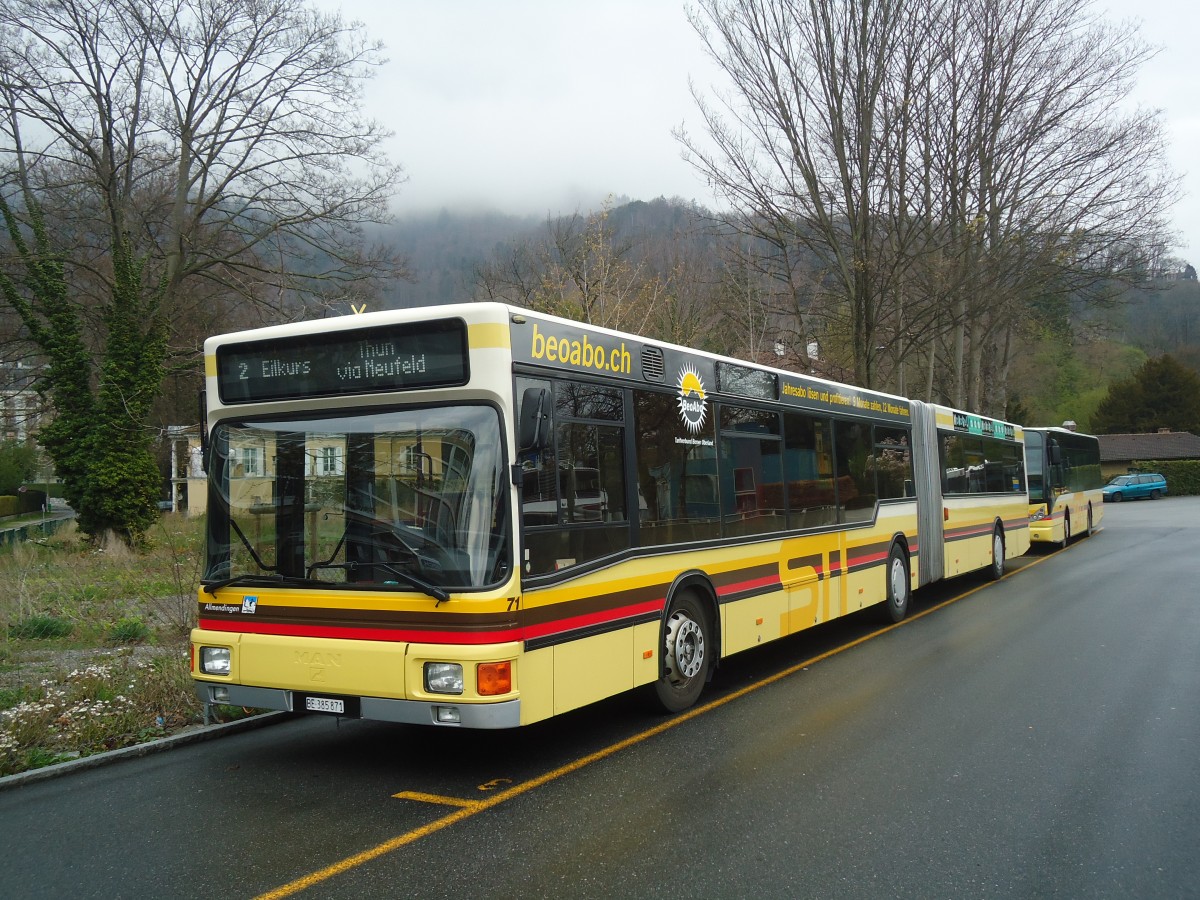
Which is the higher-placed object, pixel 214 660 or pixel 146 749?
pixel 214 660

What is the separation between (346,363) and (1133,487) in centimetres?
6361

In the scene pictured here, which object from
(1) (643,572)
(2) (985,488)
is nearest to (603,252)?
(2) (985,488)

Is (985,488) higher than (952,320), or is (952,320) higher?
(952,320)

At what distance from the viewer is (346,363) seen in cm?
599

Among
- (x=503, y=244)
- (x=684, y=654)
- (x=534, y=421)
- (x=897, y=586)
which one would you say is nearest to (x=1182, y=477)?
(x=503, y=244)

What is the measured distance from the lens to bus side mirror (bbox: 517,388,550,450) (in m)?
5.70

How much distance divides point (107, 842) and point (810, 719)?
15.7ft

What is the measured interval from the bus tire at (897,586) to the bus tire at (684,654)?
513 centimetres

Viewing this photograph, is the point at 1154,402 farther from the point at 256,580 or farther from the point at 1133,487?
the point at 256,580

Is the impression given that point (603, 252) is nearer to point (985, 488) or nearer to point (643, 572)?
point (985, 488)

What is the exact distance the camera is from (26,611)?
11.7 metres

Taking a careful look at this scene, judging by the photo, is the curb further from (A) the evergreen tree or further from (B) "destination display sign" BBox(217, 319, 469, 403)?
(A) the evergreen tree

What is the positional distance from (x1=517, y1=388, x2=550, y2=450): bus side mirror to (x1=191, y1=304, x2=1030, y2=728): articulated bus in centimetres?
1

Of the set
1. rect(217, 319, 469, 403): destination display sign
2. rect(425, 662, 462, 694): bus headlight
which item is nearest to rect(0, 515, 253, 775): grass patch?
rect(217, 319, 469, 403): destination display sign
